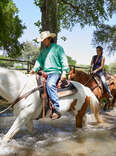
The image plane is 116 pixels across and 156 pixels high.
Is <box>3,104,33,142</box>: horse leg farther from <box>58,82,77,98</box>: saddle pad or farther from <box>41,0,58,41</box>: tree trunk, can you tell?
<box>41,0,58,41</box>: tree trunk

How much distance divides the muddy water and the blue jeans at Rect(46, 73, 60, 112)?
0.78 m

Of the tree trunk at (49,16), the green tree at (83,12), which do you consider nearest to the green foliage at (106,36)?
the green tree at (83,12)

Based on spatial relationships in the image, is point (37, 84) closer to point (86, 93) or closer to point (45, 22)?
point (86, 93)

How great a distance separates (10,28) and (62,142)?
15528mm

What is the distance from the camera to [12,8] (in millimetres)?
18094

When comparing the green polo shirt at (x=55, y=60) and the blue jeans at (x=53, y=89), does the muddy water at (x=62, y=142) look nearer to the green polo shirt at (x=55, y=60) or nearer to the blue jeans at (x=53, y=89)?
the blue jeans at (x=53, y=89)

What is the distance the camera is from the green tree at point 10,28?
57.5ft

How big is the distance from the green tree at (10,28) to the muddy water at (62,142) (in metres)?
13.5

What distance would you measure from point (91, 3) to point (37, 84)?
11896 mm

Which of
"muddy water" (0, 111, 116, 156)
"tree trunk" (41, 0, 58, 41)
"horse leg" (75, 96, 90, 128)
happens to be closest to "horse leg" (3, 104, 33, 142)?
"muddy water" (0, 111, 116, 156)

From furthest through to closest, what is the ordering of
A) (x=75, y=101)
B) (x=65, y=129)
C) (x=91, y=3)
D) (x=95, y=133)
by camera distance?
Result: (x=91, y=3), (x=65, y=129), (x=95, y=133), (x=75, y=101)

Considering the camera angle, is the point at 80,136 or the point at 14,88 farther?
the point at 80,136

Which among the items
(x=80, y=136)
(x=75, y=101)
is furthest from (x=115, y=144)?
(x=75, y=101)

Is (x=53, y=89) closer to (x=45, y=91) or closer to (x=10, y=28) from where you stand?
(x=45, y=91)
